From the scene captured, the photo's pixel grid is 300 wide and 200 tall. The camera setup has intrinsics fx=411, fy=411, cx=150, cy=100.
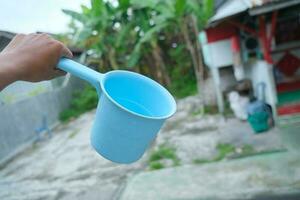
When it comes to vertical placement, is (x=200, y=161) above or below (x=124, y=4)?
below

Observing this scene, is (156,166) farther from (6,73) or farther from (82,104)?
(82,104)

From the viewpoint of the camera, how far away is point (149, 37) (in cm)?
1002

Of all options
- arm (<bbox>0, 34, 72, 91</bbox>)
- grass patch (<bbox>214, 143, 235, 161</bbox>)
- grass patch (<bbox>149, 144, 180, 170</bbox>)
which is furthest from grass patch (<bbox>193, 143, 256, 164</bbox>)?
arm (<bbox>0, 34, 72, 91</bbox>)

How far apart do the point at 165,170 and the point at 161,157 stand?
733mm

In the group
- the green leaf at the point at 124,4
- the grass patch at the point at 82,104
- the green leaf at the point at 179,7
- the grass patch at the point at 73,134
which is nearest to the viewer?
the green leaf at the point at 179,7

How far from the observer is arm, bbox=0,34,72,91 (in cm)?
96

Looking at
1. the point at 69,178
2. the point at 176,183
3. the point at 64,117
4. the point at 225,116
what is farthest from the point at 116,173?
the point at 64,117

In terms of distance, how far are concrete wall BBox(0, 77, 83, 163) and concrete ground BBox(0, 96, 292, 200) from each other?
348mm

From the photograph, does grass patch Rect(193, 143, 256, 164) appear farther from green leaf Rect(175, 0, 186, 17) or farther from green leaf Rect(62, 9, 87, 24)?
green leaf Rect(62, 9, 87, 24)

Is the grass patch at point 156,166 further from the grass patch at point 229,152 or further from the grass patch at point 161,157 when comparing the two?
the grass patch at point 229,152

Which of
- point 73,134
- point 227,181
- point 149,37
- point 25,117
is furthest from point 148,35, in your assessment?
point 227,181

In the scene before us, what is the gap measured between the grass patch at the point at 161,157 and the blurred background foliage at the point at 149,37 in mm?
3138

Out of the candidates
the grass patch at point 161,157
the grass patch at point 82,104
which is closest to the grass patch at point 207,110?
the grass patch at point 161,157

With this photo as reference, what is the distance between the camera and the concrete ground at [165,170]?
17.0ft
